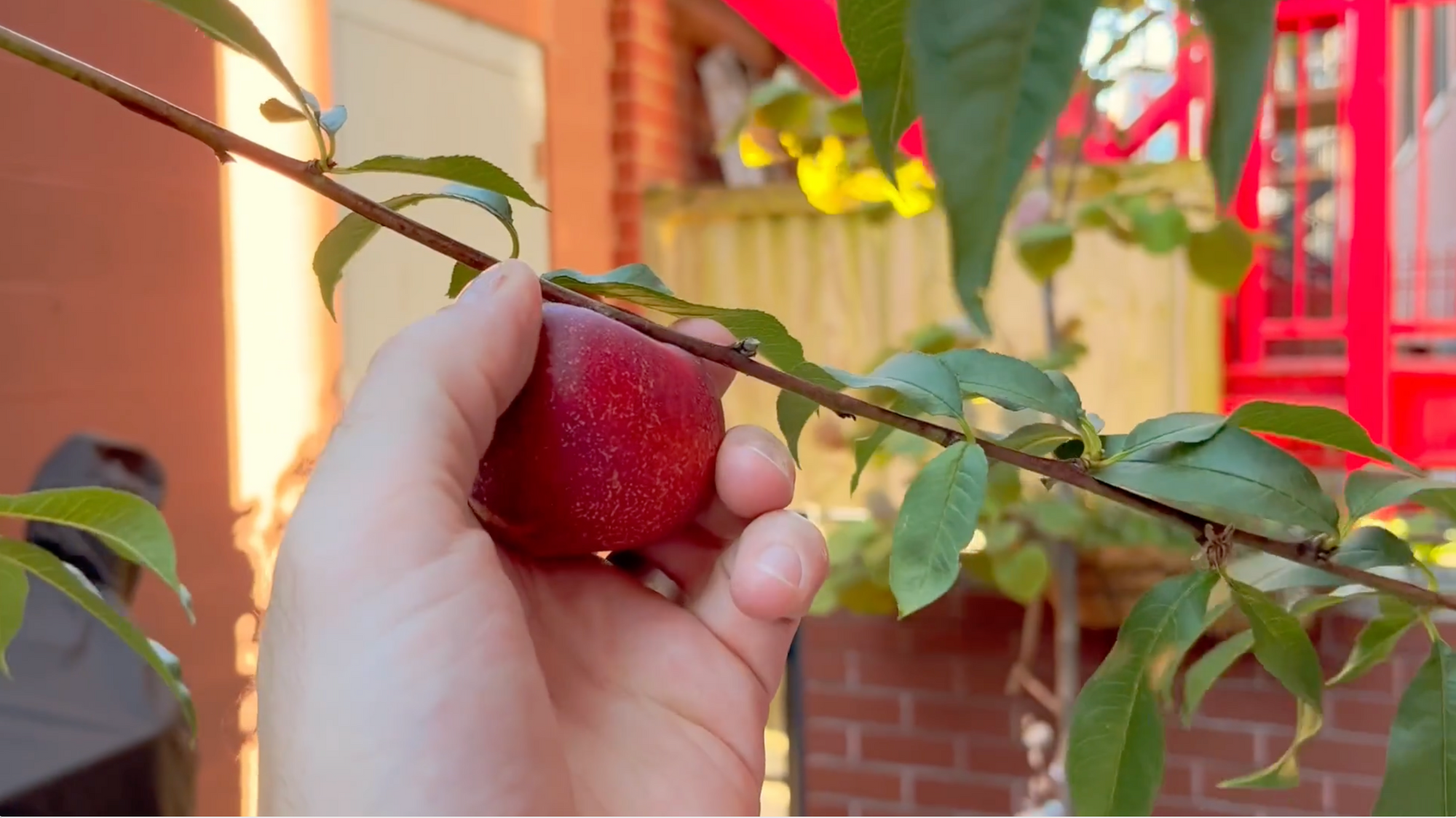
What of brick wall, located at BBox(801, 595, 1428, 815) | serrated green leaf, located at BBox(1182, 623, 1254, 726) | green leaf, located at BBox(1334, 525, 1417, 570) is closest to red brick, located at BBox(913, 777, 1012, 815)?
brick wall, located at BBox(801, 595, 1428, 815)

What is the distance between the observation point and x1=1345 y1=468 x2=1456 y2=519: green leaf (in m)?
0.43

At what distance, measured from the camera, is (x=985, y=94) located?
0.17 metres

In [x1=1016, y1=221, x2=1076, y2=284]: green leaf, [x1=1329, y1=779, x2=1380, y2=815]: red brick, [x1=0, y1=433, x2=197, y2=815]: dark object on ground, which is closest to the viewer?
[x1=0, y1=433, x2=197, y2=815]: dark object on ground

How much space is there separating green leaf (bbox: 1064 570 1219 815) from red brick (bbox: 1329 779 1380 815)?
3.01 ft

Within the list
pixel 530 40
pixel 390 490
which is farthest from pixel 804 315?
pixel 390 490

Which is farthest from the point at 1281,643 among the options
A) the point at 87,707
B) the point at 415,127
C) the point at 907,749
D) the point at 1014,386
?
the point at 415,127

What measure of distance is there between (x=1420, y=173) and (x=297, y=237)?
2404 millimetres

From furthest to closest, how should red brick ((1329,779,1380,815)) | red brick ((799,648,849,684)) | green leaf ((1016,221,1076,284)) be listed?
red brick ((799,648,849,684)) < red brick ((1329,779,1380,815)) < green leaf ((1016,221,1076,284))

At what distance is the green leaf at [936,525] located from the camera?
374mm

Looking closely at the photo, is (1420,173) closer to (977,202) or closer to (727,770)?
(727,770)

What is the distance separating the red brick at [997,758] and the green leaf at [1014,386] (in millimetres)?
987

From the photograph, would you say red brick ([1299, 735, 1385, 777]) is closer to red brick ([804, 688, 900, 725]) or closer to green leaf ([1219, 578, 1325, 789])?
red brick ([804, 688, 900, 725])

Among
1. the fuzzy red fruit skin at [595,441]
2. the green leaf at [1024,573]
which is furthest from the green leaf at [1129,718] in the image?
the green leaf at [1024,573]

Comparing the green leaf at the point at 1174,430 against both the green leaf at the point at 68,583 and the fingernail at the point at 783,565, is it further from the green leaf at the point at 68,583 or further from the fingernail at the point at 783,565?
the green leaf at the point at 68,583
